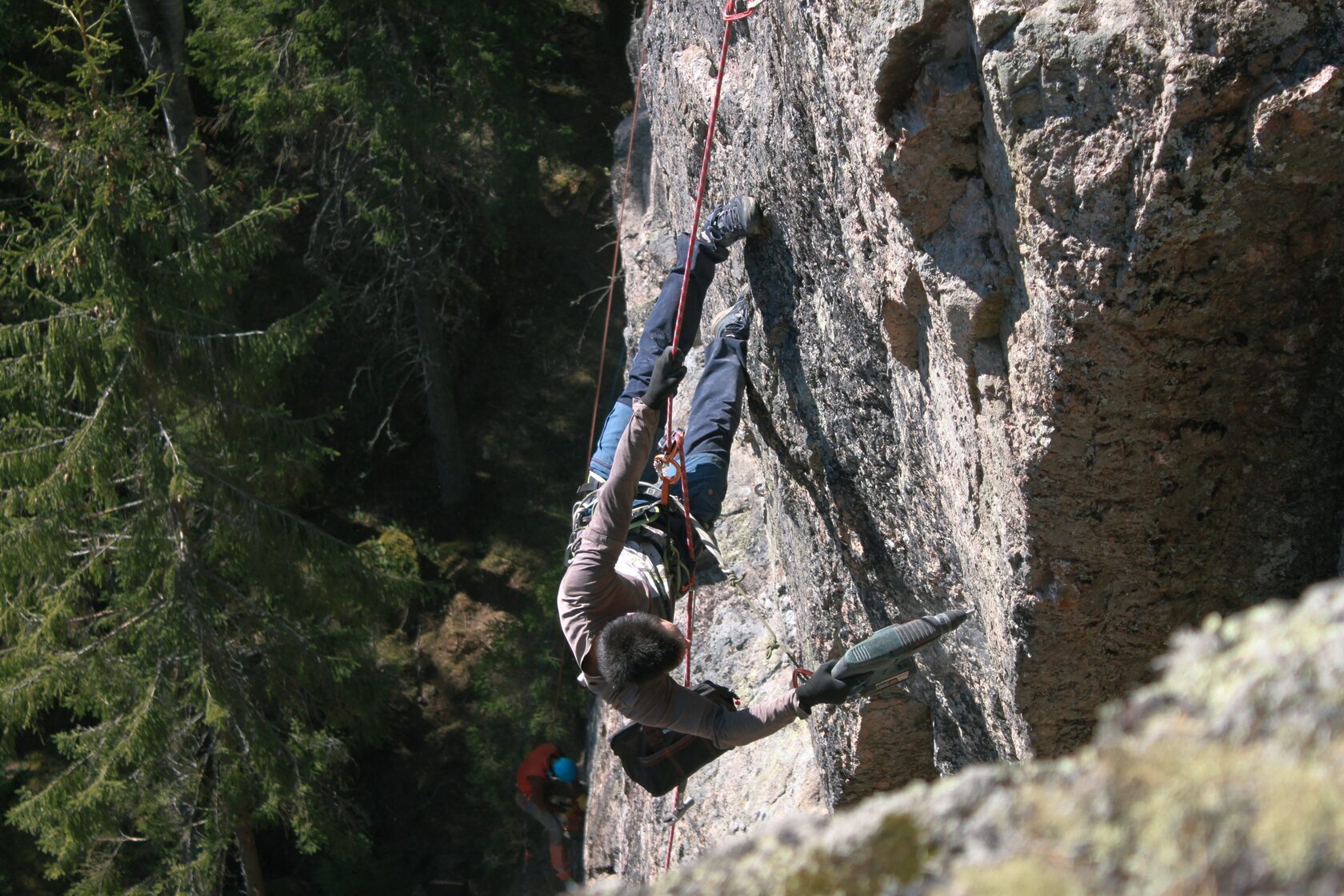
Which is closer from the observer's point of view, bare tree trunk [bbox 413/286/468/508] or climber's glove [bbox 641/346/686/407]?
climber's glove [bbox 641/346/686/407]

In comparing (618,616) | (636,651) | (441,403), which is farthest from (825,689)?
(441,403)

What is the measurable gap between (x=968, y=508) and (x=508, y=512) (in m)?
10.00

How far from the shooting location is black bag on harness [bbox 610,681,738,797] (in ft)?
14.0

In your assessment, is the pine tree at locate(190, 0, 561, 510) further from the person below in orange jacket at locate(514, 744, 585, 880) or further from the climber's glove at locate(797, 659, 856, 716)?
the climber's glove at locate(797, 659, 856, 716)

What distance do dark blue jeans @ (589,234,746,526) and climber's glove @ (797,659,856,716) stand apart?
1084 mm

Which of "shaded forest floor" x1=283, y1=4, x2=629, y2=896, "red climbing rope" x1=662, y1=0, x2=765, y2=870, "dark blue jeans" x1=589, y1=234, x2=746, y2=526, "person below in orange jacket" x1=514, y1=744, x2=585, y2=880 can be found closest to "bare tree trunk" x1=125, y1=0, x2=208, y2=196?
"shaded forest floor" x1=283, y1=4, x2=629, y2=896

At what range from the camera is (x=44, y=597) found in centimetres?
733

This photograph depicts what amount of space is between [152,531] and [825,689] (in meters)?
5.59

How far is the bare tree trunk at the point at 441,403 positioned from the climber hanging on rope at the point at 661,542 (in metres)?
6.96

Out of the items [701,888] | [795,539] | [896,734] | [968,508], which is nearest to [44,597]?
[795,539]

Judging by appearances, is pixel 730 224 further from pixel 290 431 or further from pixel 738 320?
pixel 290 431

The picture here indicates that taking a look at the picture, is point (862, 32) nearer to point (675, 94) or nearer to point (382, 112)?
point (675, 94)

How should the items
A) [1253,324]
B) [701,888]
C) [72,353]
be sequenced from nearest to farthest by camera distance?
[701,888] < [1253,324] < [72,353]

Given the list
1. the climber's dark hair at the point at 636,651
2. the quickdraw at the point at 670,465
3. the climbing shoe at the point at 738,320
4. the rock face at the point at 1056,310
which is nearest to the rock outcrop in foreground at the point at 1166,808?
the rock face at the point at 1056,310
